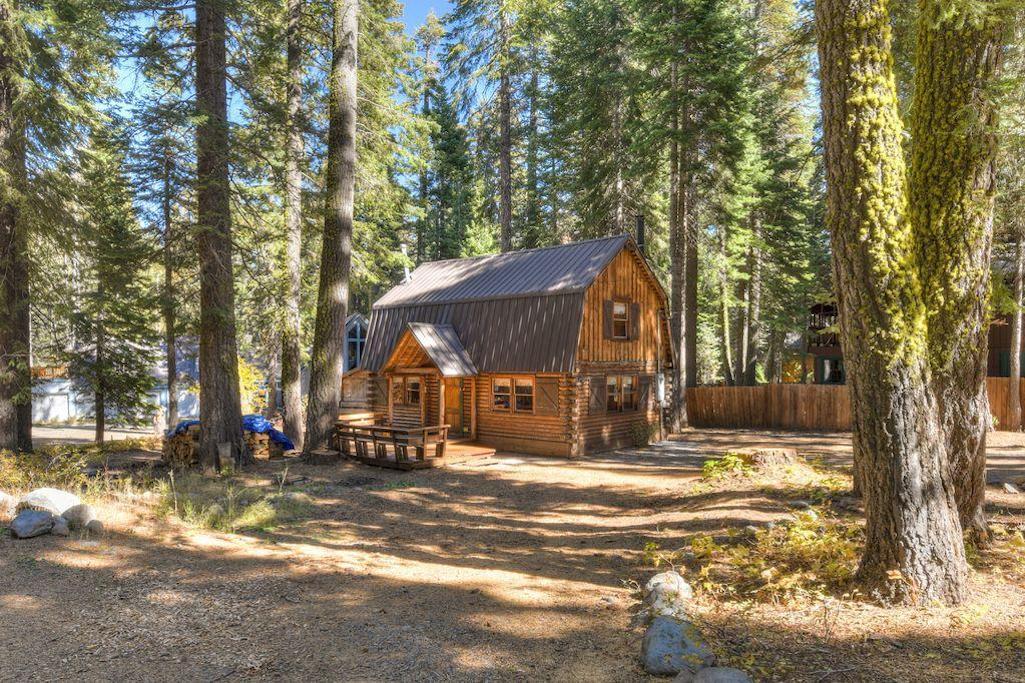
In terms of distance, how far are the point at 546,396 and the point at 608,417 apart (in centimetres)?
252

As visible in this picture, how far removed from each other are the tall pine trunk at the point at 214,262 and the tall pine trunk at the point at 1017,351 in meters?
23.8

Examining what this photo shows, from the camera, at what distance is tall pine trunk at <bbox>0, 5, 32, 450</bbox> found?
13609 mm

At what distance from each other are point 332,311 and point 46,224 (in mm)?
6597

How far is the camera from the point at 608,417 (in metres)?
20.0

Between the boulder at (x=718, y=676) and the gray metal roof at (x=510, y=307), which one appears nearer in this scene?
the boulder at (x=718, y=676)

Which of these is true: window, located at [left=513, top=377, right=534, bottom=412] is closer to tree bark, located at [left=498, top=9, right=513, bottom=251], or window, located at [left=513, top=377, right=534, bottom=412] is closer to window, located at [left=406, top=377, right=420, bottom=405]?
window, located at [left=406, top=377, right=420, bottom=405]

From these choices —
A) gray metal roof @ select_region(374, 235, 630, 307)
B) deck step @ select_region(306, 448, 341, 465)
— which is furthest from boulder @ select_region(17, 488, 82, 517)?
gray metal roof @ select_region(374, 235, 630, 307)

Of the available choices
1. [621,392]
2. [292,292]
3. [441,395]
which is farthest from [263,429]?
[621,392]

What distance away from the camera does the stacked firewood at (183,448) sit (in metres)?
14.6

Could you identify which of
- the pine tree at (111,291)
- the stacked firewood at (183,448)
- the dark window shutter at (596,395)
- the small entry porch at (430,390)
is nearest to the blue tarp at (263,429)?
the stacked firewood at (183,448)

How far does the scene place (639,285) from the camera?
2116 centimetres

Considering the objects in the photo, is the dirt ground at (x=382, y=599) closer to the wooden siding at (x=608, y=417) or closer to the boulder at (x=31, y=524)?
the boulder at (x=31, y=524)

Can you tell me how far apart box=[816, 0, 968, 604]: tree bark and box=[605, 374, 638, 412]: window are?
46.1 feet

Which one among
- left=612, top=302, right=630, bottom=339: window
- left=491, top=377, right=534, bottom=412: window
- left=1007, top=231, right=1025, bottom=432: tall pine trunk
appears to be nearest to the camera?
left=491, top=377, right=534, bottom=412: window
